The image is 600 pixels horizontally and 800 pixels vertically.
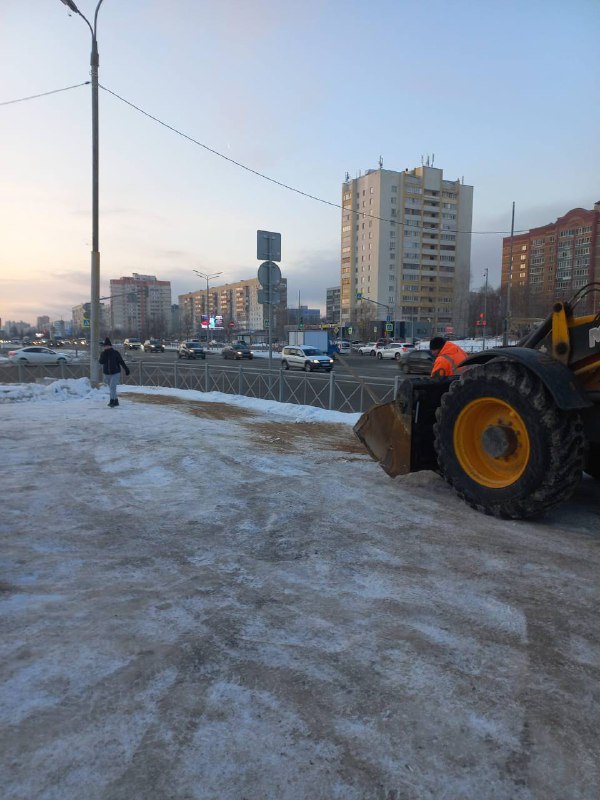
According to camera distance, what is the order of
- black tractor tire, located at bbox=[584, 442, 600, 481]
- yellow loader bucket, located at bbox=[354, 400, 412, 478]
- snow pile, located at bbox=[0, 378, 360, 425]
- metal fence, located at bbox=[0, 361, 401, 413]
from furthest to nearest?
metal fence, located at bbox=[0, 361, 401, 413]
snow pile, located at bbox=[0, 378, 360, 425]
yellow loader bucket, located at bbox=[354, 400, 412, 478]
black tractor tire, located at bbox=[584, 442, 600, 481]

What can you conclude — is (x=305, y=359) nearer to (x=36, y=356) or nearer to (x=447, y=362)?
(x=36, y=356)

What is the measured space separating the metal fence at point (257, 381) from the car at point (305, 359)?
35.4ft

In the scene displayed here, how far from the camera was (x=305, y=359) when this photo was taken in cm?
3147

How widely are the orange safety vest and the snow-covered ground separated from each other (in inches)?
54.9

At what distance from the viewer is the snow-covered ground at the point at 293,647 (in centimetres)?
196

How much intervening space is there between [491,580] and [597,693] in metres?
1.17

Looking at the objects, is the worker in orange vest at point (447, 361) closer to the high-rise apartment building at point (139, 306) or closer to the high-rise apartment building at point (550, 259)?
the high-rise apartment building at point (550, 259)

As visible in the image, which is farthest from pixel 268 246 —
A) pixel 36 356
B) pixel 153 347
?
pixel 153 347

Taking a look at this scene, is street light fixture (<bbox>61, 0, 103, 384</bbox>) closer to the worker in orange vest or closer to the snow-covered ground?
the snow-covered ground

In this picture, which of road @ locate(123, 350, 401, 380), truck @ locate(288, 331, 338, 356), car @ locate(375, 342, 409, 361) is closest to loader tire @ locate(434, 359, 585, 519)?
road @ locate(123, 350, 401, 380)

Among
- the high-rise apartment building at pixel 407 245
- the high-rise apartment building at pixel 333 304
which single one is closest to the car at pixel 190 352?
the high-rise apartment building at pixel 407 245

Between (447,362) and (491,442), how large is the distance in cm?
153

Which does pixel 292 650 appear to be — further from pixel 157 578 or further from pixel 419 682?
pixel 157 578

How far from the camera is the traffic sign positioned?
13.0m
